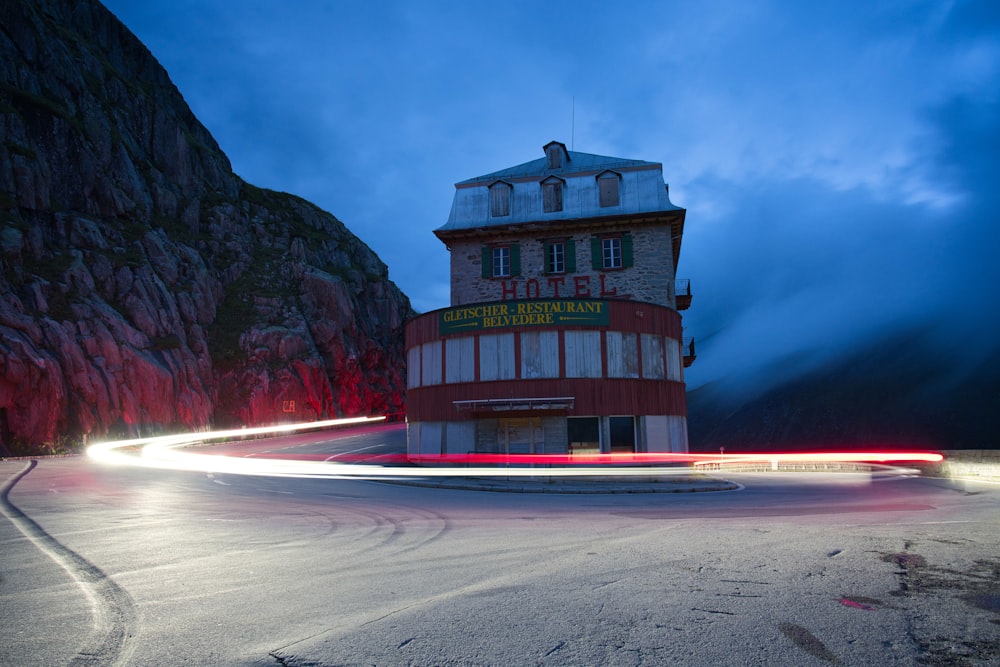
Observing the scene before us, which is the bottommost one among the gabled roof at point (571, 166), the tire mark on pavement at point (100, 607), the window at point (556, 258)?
the tire mark on pavement at point (100, 607)

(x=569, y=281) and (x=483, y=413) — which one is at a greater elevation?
(x=569, y=281)

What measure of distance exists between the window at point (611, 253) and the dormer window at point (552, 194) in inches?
131

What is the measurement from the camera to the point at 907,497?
1533cm

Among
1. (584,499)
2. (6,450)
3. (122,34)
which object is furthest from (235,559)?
(122,34)

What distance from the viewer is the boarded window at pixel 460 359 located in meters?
26.4

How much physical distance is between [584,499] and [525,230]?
21206 mm

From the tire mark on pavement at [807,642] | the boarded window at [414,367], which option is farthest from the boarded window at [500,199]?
the tire mark on pavement at [807,642]

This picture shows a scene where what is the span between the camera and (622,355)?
2602 cm

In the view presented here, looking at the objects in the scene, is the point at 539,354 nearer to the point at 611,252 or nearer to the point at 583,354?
the point at 583,354

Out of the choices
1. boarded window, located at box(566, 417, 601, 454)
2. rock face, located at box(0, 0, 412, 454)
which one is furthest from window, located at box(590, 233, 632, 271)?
rock face, located at box(0, 0, 412, 454)

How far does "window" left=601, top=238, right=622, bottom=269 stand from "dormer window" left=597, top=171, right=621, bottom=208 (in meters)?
2.07

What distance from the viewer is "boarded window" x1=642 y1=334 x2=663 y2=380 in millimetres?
26500

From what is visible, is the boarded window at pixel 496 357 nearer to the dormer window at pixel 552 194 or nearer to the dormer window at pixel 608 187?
the dormer window at pixel 552 194

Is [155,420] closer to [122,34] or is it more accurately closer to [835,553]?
[835,553]
